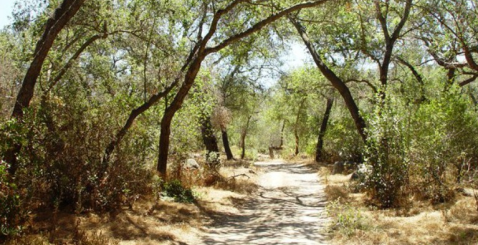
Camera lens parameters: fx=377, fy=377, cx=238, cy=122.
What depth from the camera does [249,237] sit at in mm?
7875

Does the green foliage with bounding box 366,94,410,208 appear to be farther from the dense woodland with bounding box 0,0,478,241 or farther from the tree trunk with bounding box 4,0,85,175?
the tree trunk with bounding box 4,0,85,175

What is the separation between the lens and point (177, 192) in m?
11.0

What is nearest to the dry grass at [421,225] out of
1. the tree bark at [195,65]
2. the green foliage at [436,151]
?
the green foliage at [436,151]

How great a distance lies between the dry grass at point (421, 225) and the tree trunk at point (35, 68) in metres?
5.91

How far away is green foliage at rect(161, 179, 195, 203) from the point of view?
34.9ft

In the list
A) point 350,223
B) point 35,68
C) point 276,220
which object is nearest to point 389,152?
point 350,223

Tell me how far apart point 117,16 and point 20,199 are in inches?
267

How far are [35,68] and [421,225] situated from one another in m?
7.89

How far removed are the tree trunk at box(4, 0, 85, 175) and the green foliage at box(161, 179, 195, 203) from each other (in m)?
4.74

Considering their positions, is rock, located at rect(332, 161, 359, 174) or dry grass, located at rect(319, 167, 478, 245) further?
rock, located at rect(332, 161, 359, 174)

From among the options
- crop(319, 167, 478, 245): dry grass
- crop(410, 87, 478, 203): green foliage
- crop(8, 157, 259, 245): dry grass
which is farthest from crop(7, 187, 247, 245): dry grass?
crop(410, 87, 478, 203): green foliage

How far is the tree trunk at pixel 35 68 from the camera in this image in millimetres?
6566

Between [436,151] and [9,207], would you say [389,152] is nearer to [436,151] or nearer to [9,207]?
[436,151]

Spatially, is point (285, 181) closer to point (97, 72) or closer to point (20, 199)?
point (97, 72)
